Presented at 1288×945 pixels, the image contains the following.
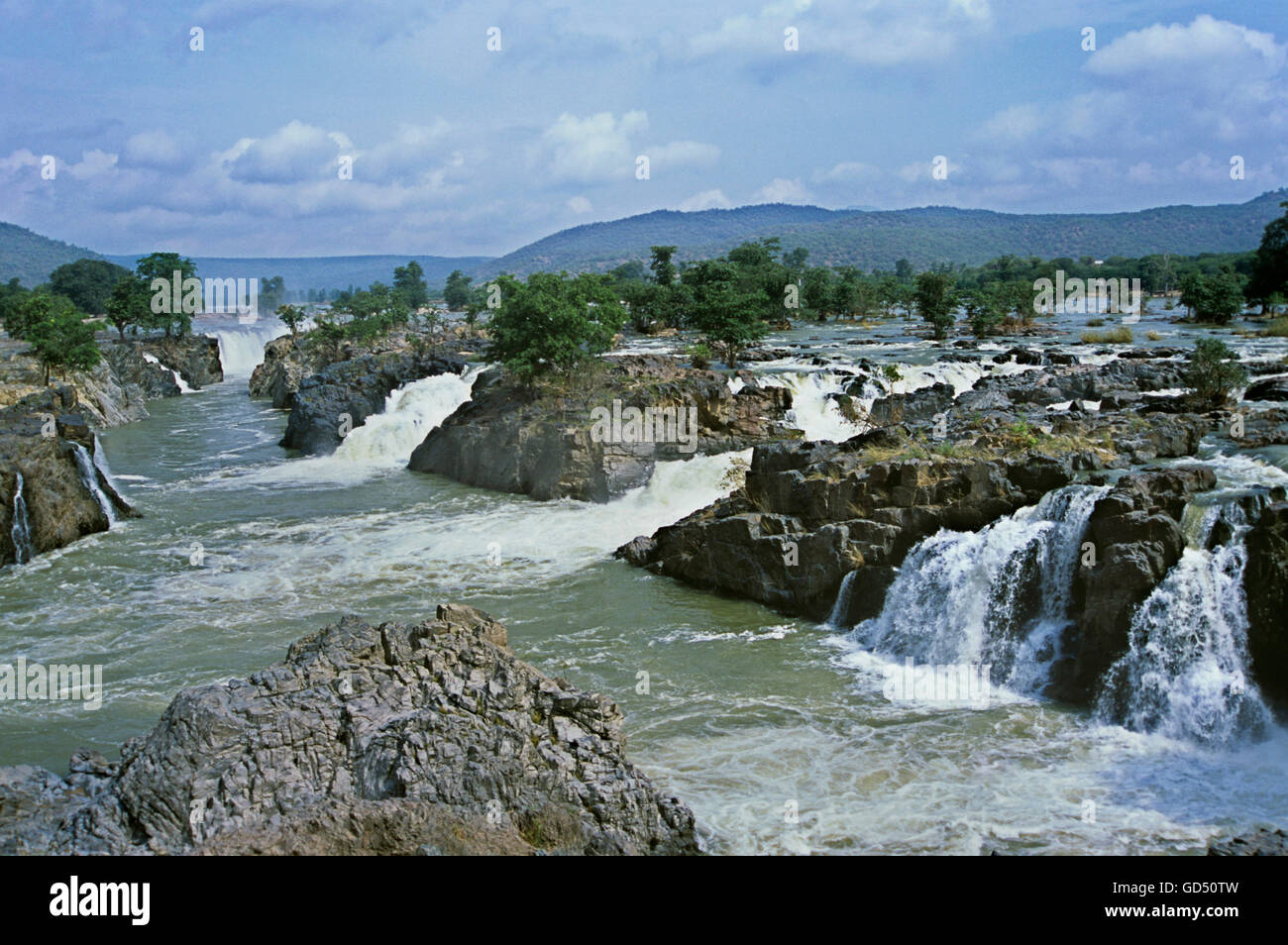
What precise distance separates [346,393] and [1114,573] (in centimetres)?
3123

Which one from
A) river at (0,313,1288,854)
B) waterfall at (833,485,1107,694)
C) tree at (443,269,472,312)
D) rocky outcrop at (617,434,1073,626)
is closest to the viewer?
river at (0,313,1288,854)

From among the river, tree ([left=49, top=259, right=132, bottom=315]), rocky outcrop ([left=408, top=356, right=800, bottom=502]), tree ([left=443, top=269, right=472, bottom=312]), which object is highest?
tree ([left=443, top=269, right=472, bottom=312])

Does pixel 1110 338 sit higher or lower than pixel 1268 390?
higher

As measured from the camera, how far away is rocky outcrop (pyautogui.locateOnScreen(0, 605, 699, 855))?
847 centimetres

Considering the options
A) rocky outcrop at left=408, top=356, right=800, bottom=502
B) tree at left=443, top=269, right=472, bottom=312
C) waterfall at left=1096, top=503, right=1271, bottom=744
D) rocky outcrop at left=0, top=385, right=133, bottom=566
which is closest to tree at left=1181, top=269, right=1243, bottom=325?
rocky outcrop at left=408, top=356, right=800, bottom=502

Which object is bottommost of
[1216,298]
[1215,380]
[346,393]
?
[1215,380]

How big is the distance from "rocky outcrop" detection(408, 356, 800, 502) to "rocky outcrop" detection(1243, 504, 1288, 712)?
15846 millimetres

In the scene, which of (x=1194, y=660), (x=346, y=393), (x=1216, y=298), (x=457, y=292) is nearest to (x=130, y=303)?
(x=346, y=393)

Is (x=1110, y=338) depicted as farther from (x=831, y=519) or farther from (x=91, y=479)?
(x=91, y=479)

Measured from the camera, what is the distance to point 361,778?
31.0ft

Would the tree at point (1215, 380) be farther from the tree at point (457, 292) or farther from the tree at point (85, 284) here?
the tree at point (457, 292)

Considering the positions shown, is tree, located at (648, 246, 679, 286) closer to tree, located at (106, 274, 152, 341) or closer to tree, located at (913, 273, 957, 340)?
tree, located at (913, 273, 957, 340)

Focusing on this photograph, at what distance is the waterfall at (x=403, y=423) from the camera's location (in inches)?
1411

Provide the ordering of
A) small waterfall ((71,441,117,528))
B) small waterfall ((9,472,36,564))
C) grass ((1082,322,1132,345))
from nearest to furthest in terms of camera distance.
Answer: small waterfall ((9,472,36,564)) < small waterfall ((71,441,117,528)) < grass ((1082,322,1132,345))
